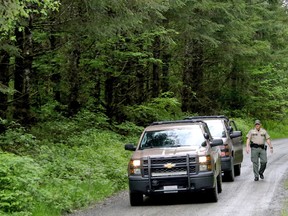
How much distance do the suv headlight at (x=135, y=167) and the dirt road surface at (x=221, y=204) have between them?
0.83 meters

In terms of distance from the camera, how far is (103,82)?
3247 centimetres

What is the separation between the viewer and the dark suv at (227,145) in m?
17.4

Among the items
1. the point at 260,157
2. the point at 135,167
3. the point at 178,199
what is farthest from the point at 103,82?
the point at 135,167

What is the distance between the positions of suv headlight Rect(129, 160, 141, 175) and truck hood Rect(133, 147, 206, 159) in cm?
14

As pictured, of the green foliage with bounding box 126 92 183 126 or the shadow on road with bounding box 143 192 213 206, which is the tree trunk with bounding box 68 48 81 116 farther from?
the shadow on road with bounding box 143 192 213 206

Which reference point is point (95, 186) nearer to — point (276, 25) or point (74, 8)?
point (74, 8)

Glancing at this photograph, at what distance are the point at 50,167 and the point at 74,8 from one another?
20.8 ft

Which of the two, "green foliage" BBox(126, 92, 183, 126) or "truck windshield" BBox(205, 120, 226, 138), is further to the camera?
"green foliage" BBox(126, 92, 183, 126)

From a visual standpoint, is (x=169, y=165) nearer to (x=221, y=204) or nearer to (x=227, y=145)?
(x=221, y=204)

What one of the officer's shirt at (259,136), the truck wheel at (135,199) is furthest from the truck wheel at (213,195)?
the officer's shirt at (259,136)

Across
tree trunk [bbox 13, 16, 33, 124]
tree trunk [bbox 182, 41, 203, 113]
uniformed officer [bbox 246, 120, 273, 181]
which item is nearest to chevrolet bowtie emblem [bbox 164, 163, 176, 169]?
uniformed officer [bbox 246, 120, 273, 181]

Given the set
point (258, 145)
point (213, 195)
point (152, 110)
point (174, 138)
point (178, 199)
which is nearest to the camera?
point (213, 195)

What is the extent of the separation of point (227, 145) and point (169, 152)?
5.13 meters

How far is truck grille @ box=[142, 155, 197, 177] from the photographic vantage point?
12672 mm
